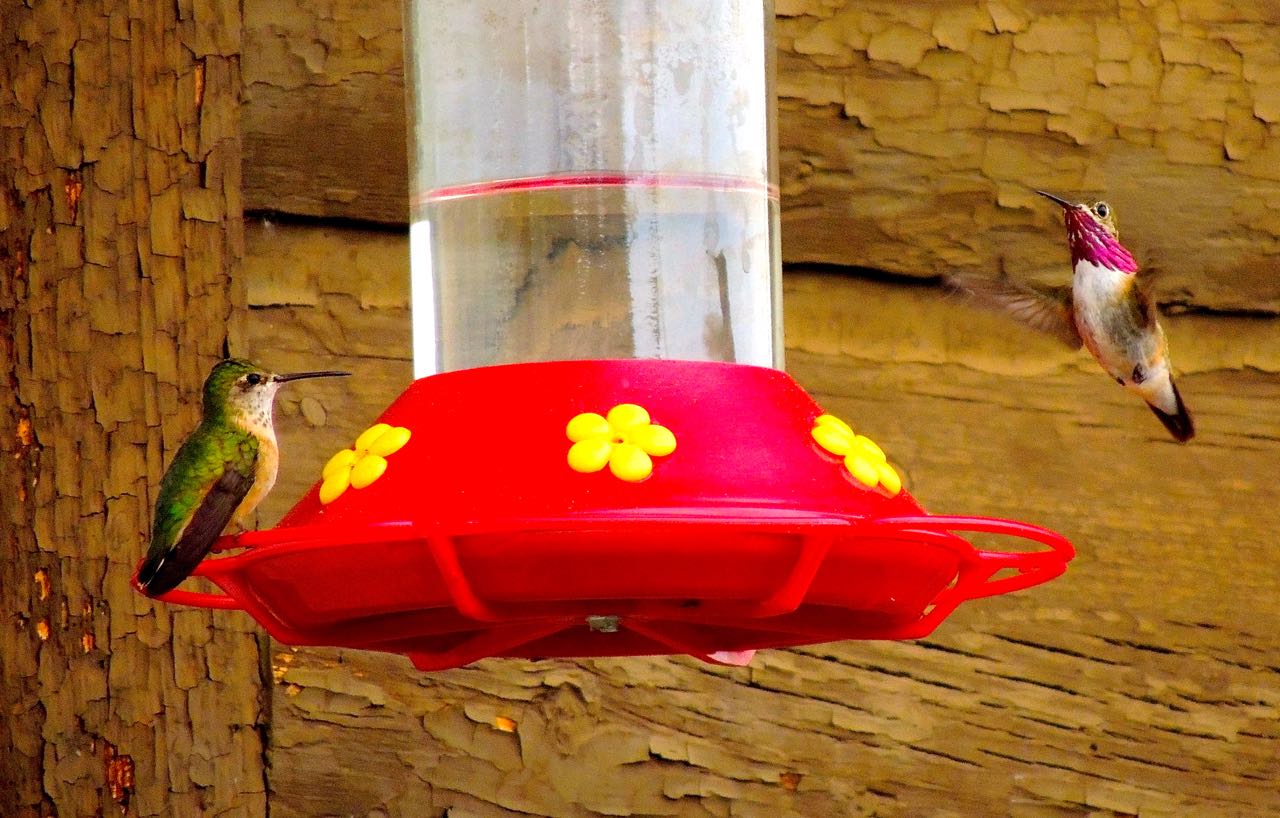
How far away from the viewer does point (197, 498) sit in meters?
2.99

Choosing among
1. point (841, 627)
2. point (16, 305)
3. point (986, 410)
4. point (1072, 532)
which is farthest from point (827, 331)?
point (16, 305)

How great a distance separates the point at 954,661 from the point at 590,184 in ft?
3.70

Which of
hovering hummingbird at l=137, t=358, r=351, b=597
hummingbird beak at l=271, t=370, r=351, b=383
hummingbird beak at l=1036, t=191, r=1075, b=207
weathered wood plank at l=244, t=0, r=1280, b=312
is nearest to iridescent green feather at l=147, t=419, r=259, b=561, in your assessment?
hovering hummingbird at l=137, t=358, r=351, b=597

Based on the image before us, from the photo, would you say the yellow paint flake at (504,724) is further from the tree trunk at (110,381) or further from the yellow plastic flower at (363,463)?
the yellow plastic flower at (363,463)

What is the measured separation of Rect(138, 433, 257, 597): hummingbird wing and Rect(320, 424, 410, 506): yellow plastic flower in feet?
0.56

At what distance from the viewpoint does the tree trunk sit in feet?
10.6

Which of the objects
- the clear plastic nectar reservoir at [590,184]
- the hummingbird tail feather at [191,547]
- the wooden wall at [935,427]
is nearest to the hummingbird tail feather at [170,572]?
the hummingbird tail feather at [191,547]

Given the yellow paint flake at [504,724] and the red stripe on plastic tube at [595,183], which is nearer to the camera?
the red stripe on plastic tube at [595,183]

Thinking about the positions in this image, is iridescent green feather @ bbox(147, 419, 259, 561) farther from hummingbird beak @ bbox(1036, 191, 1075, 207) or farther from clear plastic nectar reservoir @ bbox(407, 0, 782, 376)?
hummingbird beak @ bbox(1036, 191, 1075, 207)

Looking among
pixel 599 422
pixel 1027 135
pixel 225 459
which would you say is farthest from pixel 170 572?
pixel 1027 135

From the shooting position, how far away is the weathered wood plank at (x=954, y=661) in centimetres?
342

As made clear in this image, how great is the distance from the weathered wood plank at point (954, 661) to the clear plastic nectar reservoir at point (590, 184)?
0.40m

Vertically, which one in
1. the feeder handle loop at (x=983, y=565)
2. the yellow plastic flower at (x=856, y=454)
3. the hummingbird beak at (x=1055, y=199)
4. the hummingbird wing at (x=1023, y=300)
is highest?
the hummingbird beak at (x=1055, y=199)

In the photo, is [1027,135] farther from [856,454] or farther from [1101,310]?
[856,454]
